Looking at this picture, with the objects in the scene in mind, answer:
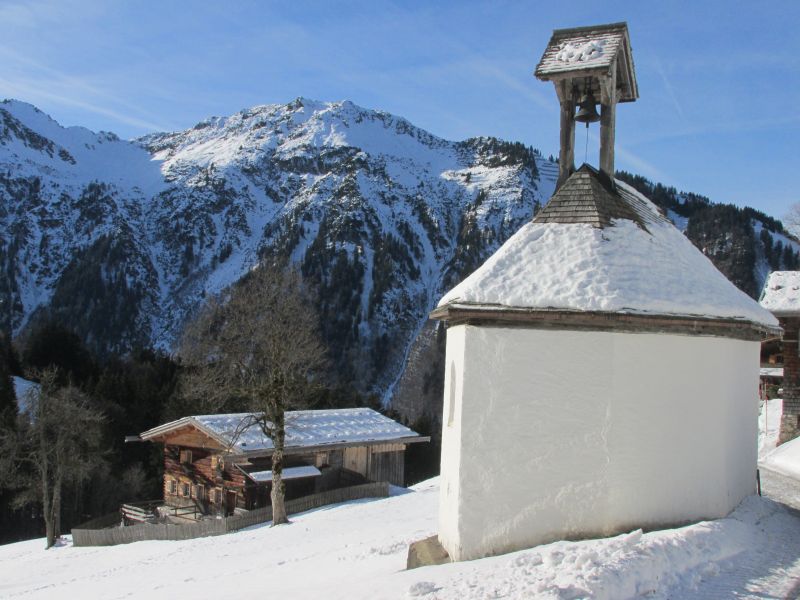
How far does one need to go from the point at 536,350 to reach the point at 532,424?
97 centimetres

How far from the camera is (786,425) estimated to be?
2386 cm

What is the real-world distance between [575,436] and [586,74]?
20.7ft

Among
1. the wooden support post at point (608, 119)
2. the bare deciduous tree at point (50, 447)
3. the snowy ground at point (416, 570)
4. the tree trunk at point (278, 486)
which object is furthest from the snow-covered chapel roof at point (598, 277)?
the bare deciduous tree at point (50, 447)

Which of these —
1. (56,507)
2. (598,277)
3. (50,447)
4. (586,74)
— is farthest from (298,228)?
(598,277)

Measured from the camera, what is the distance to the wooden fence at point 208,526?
854 inches

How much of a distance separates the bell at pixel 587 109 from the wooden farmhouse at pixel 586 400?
3.33 metres

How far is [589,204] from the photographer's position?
35.6 ft

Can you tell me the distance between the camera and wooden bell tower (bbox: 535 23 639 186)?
39.1 ft

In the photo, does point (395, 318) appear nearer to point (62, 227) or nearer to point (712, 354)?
point (62, 227)

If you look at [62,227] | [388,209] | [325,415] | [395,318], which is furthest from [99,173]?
[325,415]

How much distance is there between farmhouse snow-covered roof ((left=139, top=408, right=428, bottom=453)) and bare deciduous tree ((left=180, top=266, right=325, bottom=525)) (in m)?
0.90

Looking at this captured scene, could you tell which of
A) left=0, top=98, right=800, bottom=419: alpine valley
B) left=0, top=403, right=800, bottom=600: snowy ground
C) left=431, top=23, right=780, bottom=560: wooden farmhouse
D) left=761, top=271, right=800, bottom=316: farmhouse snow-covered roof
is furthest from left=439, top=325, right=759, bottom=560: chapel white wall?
left=0, top=98, right=800, bottom=419: alpine valley

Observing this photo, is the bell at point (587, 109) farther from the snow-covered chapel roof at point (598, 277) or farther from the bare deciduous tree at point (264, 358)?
the bare deciduous tree at point (264, 358)

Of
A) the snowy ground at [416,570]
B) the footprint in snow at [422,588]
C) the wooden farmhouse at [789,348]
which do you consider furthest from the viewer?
the wooden farmhouse at [789,348]
